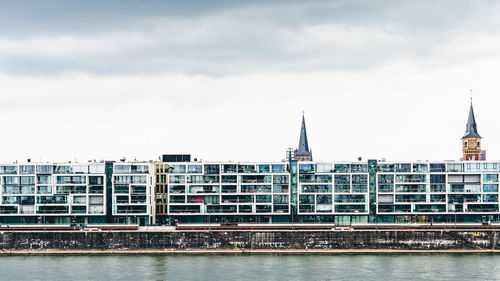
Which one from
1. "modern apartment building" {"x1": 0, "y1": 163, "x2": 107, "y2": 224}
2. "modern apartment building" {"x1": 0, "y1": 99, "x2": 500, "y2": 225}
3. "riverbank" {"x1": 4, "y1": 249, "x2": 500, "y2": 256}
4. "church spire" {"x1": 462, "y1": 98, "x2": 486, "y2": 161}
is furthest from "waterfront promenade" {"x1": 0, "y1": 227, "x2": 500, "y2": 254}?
"church spire" {"x1": 462, "y1": 98, "x2": 486, "y2": 161}

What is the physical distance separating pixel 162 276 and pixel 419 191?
213 ft

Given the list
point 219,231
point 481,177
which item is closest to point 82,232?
point 219,231

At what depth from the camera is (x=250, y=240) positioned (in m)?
148

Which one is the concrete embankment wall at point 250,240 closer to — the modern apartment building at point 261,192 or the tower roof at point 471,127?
the modern apartment building at point 261,192

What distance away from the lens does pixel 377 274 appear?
12019cm

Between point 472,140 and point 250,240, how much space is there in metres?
75.2

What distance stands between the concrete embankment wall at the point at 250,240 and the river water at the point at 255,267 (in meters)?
3.47

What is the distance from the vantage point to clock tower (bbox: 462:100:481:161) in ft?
644

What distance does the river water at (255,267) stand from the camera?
118625 mm

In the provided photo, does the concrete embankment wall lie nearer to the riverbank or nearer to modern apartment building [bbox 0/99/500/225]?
the riverbank

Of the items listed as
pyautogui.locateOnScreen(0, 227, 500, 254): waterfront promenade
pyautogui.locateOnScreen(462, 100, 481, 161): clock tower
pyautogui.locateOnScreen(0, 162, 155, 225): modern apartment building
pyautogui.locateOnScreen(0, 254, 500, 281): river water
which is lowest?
pyautogui.locateOnScreen(0, 254, 500, 281): river water

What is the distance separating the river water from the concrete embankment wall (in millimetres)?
3471

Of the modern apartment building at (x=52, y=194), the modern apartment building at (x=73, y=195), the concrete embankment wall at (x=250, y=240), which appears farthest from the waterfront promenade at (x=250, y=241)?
the modern apartment building at (x=73, y=195)

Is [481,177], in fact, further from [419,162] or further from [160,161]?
[160,161]
